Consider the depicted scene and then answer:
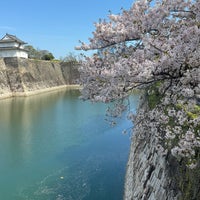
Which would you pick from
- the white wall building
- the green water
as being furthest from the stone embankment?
the green water

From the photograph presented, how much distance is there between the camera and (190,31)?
2912mm

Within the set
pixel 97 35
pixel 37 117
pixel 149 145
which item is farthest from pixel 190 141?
pixel 37 117

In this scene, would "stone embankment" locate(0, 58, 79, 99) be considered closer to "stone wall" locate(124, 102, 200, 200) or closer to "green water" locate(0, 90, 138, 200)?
"green water" locate(0, 90, 138, 200)

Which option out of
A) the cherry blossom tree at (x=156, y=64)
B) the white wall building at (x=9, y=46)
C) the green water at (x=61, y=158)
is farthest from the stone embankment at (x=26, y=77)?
the cherry blossom tree at (x=156, y=64)

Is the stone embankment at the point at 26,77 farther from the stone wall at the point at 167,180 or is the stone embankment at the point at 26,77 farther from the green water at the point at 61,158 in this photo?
the stone wall at the point at 167,180

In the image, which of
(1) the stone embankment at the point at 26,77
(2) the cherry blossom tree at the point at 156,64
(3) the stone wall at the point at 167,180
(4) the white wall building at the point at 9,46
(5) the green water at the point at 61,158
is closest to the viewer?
(2) the cherry blossom tree at the point at 156,64

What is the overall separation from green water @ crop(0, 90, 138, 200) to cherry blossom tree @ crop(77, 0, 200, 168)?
13.2ft

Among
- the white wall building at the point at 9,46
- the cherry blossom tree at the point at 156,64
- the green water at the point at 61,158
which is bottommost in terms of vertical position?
the green water at the point at 61,158

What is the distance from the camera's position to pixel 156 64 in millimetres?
3039

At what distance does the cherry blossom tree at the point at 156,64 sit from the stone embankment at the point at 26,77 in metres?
23.4

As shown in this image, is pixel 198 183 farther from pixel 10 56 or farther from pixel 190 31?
pixel 10 56

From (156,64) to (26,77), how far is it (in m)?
32.0

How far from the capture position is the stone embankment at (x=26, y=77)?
29828 mm

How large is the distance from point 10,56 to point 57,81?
39.5 feet
